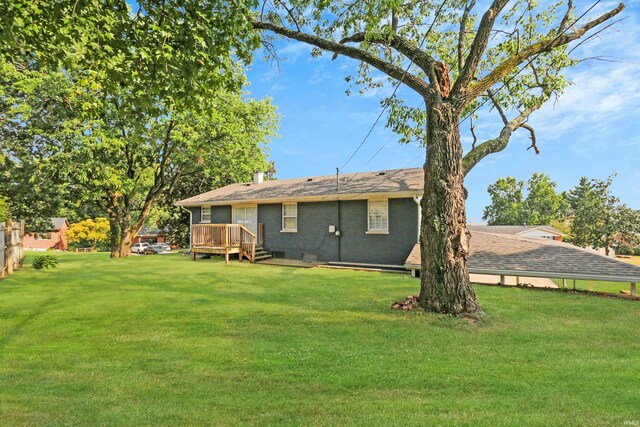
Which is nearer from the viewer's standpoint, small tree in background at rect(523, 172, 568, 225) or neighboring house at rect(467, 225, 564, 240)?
neighboring house at rect(467, 225, 564, 240)

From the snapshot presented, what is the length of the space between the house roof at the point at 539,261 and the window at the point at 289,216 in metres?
5.96

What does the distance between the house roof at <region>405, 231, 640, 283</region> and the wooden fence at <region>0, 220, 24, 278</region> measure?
13.2 meters

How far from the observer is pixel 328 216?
15.2 metres

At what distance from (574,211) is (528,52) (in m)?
43.6

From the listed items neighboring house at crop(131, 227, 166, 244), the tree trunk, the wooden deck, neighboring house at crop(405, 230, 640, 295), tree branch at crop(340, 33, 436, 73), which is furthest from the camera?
neighboring house at crop(131, 227, 166, 244)

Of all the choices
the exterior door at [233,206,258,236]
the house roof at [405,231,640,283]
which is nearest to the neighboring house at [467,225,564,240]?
the house roof at [405,231,640,283]

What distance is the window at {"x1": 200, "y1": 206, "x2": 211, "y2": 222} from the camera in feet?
63.2

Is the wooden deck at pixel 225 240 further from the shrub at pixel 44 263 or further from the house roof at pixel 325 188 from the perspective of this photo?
the shrub at pixel 44 263

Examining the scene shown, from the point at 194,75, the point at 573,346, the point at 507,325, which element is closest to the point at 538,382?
the point at 573,346

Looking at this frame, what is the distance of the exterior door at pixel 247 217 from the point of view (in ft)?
57.5

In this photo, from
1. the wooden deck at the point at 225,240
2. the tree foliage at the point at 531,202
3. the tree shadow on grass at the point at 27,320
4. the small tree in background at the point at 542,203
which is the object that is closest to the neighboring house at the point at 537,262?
the wooden deck at the point at 225,240

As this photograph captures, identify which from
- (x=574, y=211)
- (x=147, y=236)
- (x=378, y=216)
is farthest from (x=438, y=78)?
(x=147, y=236)

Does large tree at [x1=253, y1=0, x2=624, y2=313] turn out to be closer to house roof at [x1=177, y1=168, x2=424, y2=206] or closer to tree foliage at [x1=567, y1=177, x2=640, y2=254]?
house roof at [x1=177, y1=168, x2=424, y2=206]

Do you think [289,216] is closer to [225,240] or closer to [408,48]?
[225,240]
